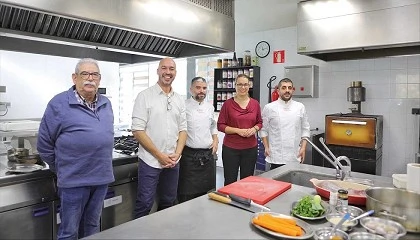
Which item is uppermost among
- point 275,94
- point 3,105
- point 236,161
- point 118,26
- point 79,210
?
point 118,26

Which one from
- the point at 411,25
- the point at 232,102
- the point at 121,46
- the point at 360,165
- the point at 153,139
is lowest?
the point at 360,165

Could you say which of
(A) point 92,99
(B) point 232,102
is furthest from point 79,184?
(B) point 232,102

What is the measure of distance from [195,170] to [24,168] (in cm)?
143

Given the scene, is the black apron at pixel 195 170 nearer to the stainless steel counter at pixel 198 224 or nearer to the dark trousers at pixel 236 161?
the dark trousers at pixel 236 161

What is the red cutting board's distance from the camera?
1.48 meters

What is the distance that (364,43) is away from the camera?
2836 mm

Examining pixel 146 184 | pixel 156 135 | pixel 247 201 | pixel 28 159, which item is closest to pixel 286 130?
pixel 156 135

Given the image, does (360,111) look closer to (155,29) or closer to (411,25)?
(411,25)

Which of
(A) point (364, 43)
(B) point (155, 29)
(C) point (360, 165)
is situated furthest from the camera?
(C) point (360, 165)

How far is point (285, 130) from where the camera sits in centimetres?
301

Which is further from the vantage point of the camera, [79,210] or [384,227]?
[79,210]

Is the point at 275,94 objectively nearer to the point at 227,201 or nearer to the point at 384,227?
the point at 227,201

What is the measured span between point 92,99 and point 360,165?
3135 millimetres

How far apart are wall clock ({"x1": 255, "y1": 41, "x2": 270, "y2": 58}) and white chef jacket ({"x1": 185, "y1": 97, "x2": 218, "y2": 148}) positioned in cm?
267
